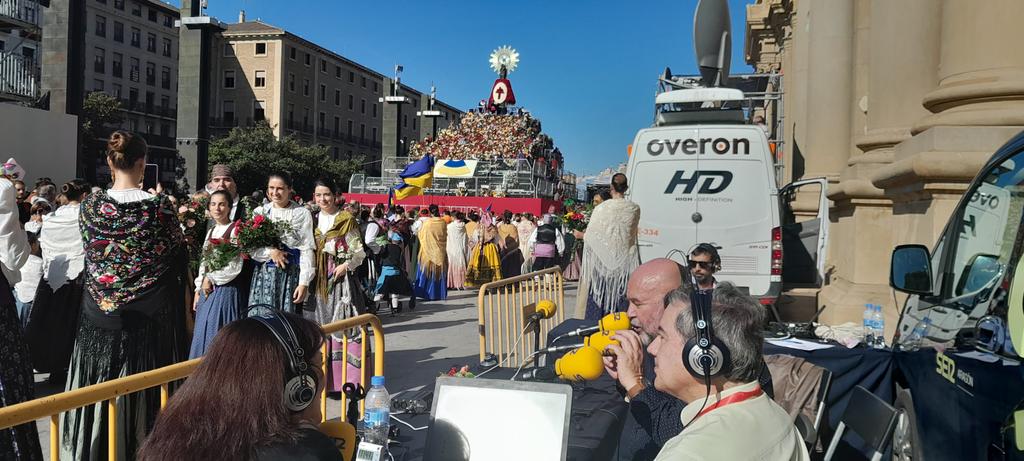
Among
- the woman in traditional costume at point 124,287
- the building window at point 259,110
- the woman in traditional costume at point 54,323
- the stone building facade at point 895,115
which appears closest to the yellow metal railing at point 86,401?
the woman in traditional costume at point 124,287

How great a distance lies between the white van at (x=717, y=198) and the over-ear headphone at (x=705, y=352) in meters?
6.71

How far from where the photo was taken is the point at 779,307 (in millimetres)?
10664

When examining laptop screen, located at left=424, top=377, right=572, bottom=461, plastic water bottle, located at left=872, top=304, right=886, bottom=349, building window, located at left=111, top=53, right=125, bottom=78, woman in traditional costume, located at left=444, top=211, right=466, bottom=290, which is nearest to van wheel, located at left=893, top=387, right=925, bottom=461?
plastic water bottle, located at left=872, top=304, right=886, bottom=349

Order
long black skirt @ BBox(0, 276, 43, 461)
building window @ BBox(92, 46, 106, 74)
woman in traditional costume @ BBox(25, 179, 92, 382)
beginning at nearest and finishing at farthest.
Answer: long black skirt @ BBox(0, 276, 43, 461), woman in traditional costume @ BBox(25, 179, 92, 382), building window @ BBox(92, 46, 106, 74)

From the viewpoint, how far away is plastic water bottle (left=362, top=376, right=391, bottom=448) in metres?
2.67

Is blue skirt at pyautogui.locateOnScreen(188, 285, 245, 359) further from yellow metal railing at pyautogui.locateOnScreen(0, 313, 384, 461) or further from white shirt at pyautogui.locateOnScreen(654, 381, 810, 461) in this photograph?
white shirt at pyautogui.locateOnScreen(654, 381, 810, 461)

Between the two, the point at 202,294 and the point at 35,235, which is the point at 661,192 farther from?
the point at 35,235

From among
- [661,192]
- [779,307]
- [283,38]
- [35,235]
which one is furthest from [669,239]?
[283,38]

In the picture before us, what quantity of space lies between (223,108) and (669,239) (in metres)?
79.5

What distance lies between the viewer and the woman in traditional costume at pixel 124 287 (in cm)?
419

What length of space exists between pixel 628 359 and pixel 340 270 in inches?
157

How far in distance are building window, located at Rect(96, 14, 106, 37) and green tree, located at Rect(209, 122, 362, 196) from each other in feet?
61.7

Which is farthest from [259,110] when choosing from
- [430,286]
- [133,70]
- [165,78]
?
[430,286]

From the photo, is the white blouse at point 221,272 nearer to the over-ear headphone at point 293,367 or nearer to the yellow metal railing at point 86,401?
the yellow metal railing at point 86,401
